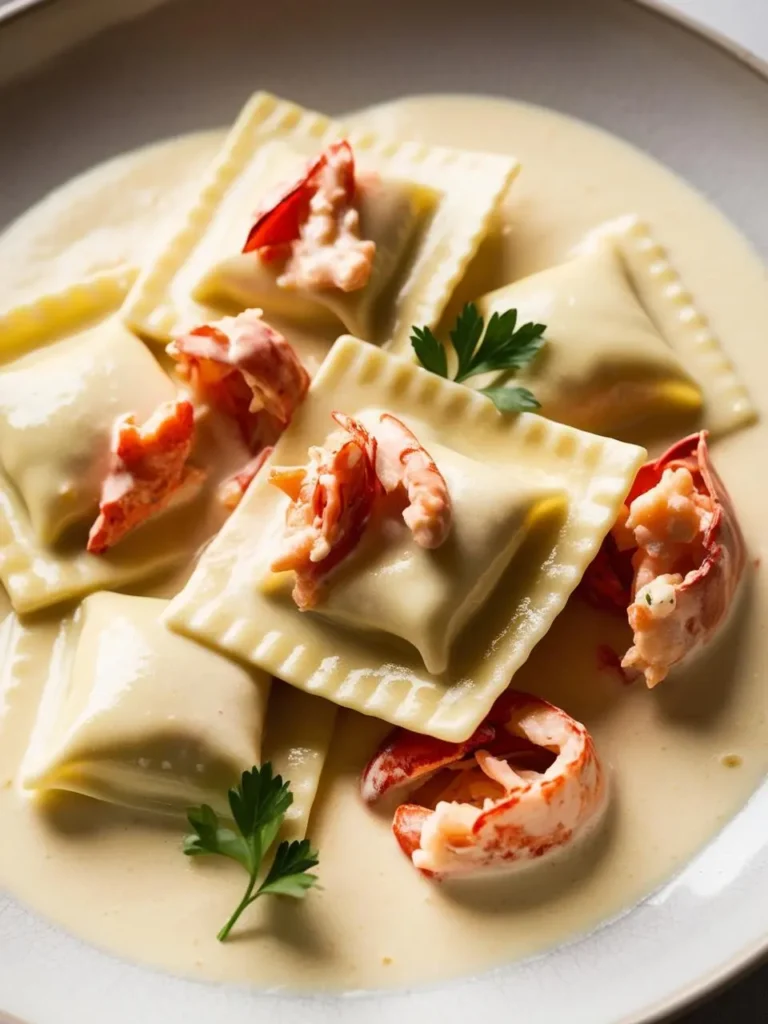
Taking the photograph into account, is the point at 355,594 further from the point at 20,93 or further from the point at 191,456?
the point at 20,93

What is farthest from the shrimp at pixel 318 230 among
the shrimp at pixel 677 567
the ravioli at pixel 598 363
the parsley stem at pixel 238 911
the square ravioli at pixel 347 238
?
the parsley stem at pixel 238 911

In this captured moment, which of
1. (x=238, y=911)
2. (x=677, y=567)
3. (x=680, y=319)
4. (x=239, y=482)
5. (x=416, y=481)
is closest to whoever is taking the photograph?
(x=238, y=911)

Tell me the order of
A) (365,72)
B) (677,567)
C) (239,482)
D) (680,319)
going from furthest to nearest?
(365,72) < (680,319) < (239,482) < (677,567)

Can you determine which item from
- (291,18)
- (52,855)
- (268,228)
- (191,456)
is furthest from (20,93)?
(52,855)

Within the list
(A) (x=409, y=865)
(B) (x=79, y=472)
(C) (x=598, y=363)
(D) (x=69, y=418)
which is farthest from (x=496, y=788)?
(D) (x=69, y=418)

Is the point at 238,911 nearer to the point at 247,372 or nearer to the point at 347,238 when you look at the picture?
the point at 247,372

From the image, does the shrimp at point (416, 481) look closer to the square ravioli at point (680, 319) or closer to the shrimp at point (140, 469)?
the shrimp at point (140, 469)
